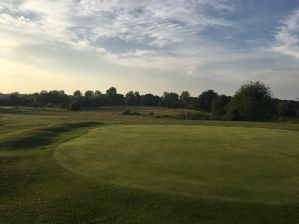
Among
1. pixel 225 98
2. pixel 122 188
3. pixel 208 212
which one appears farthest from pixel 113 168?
pixel 225 98

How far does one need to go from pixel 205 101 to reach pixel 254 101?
2846cm

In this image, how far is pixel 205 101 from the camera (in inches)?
3167

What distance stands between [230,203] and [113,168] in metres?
5.07

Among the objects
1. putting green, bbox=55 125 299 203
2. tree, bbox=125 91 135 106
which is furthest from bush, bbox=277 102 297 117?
tree, bbox=125 91 135 106

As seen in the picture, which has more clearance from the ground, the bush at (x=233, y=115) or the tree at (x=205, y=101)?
the tree at (x=205, y=101)

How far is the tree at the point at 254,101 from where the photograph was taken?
5203cm

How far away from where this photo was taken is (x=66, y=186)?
7551 millimetres

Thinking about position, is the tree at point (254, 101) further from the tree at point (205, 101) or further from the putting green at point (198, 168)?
the putting green at point (198, 168)

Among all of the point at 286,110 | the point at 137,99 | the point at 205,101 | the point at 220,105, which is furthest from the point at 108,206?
the point at 137,99

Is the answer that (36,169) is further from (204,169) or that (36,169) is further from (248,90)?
(248,90)

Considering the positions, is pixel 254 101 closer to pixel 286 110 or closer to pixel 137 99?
pixel 286 110

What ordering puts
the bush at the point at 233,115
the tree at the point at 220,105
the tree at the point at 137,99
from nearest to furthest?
the bush at the point at 233,115 → the tree at the point at 220,105 → the tree at the point at 137,99

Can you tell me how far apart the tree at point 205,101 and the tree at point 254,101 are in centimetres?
2214

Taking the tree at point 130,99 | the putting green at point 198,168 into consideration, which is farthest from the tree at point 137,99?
the putting green at point 198,168
